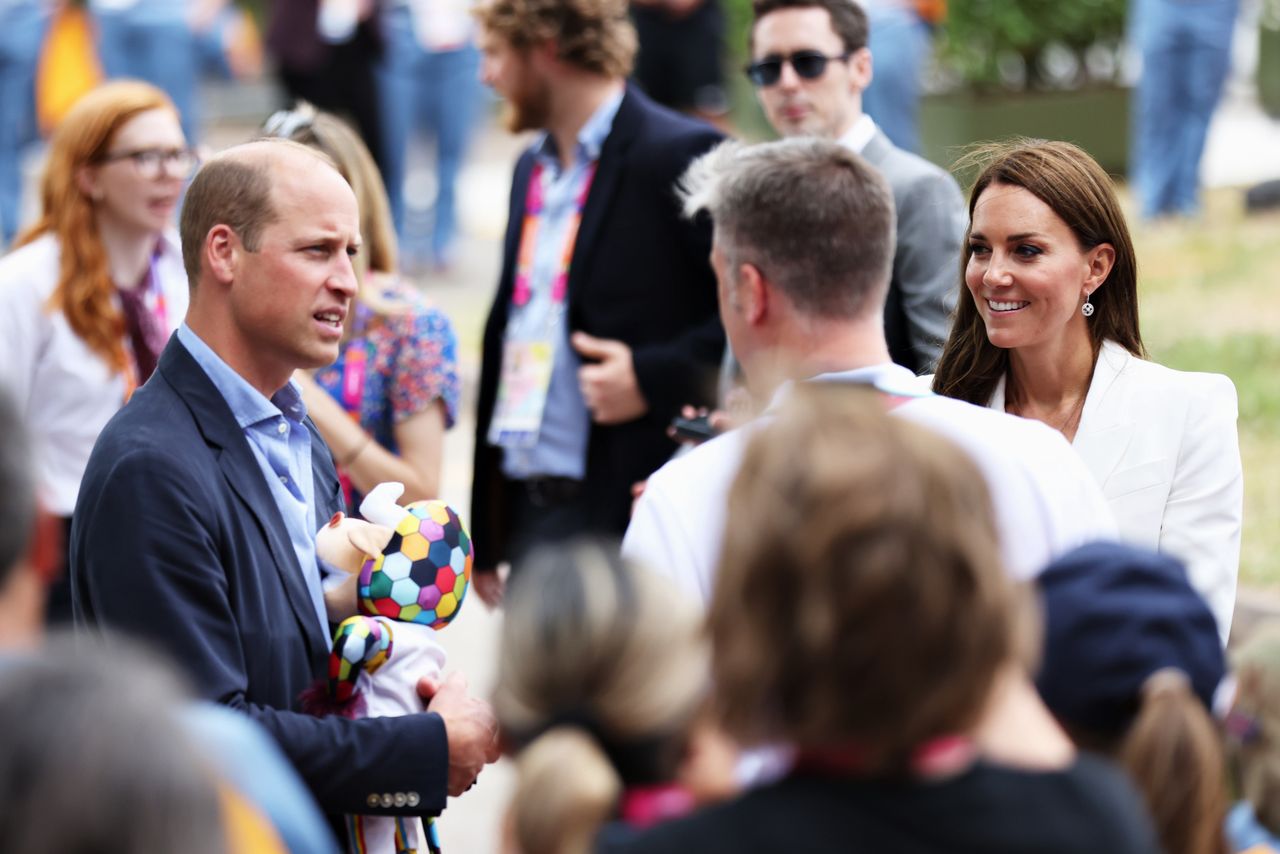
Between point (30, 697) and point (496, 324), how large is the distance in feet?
11.9

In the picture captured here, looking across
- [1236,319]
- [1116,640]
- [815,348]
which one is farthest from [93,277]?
[1236,319]

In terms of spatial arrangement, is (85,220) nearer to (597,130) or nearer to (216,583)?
(597,130)

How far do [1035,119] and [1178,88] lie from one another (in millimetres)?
2308

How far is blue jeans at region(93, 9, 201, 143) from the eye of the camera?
13.1 m

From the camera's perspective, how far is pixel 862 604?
1764 mm

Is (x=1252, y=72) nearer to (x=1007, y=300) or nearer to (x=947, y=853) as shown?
(x=1007, y=300)

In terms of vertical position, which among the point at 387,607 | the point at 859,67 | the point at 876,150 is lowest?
the point at 387,607

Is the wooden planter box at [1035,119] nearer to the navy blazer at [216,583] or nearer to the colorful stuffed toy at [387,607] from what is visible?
the colorful stuffed toy at [387,607]

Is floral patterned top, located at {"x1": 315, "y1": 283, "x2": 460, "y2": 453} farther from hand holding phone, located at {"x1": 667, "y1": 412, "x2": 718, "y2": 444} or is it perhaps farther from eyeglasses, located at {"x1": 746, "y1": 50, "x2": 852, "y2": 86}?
eyeglasses, located at {"x1": 746, "y1": 50, "x2": 852, "y2": 86}

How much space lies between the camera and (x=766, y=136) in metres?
14.2

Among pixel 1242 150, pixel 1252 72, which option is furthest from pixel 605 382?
pixel 1252 72

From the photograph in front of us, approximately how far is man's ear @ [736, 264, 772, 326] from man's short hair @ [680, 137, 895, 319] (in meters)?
0.01

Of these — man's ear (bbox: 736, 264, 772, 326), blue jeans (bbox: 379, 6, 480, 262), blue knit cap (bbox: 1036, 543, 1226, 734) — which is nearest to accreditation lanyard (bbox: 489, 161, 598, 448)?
man's ear (bbox: 736, 264, 772, 326)

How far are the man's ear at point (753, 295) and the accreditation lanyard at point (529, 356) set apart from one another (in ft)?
7.06
